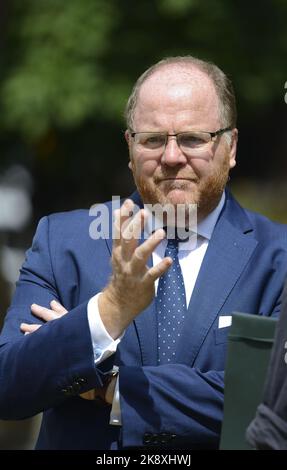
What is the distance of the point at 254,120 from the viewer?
13648 millimetres

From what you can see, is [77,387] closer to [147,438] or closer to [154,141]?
[147,438]

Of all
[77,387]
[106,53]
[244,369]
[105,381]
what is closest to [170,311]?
[105,381]

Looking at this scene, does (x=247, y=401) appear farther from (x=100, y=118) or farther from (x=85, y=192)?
(x=85, y=192)

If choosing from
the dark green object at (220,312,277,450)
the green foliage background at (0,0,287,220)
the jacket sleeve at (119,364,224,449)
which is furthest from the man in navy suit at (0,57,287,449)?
the green foliage background at (0,0,287,220)

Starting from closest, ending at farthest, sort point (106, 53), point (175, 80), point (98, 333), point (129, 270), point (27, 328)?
point (129, 270), point (98, 333), point (27, 328), point (175, 80), point (106, 53)

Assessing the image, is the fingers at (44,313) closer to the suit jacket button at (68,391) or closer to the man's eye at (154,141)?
the suit jacket button at (68,391)

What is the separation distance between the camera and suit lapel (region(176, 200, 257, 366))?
363cm

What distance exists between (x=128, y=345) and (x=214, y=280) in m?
0.36

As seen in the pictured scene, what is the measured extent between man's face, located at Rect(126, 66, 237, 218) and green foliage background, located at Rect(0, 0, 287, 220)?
7520 millimetres

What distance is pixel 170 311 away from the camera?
3.72m

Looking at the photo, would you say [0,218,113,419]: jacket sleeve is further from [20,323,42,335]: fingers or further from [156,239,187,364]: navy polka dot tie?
[156,239,187,364]: navy polka dot tie

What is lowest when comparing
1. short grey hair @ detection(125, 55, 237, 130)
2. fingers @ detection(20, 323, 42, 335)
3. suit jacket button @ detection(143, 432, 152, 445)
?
suit jacket button @ detection(143, 432, 152, 445)

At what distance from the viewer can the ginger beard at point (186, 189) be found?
146 inches
